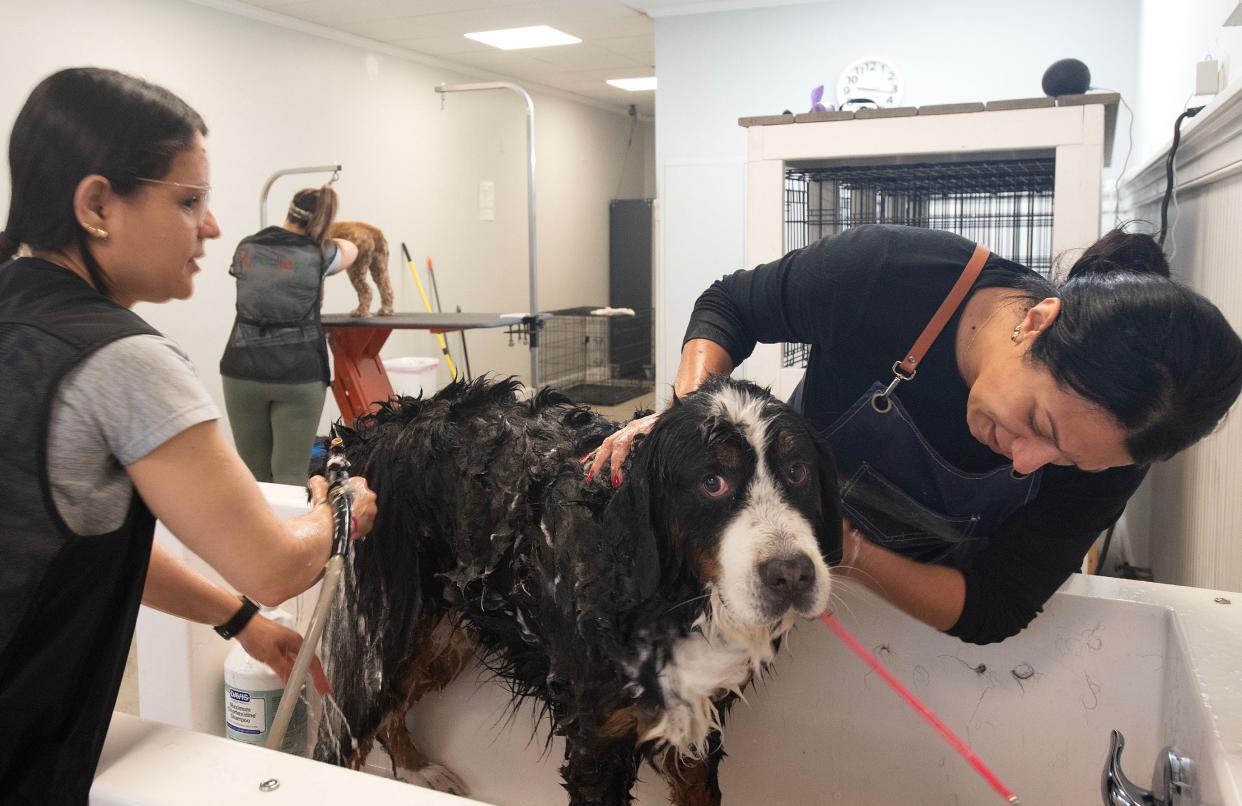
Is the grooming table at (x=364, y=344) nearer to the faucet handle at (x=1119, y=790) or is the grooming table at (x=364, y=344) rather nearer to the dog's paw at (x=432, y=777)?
the dog's paw at (x=432, y=777)

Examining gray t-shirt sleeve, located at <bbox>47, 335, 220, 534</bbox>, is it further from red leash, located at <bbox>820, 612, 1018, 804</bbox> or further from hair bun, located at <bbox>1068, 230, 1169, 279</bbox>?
hair bun, located at <bbox>1068, 230, 1169, 279</bbox>

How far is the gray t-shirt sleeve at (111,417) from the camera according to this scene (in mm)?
922

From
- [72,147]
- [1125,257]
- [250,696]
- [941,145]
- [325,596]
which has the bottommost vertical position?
[250,696]

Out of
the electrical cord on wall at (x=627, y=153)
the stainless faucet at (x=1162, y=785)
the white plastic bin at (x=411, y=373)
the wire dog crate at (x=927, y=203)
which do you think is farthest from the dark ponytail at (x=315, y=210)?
the electrical cord on wall at (x=627, y=153)

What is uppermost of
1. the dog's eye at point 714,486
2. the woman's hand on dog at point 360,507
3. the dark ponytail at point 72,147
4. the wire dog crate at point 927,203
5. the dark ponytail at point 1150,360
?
the wire dog crate at point 927,203

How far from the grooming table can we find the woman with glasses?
354 centimetres

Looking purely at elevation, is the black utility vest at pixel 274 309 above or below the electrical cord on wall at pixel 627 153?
below

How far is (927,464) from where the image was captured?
152 centimetres

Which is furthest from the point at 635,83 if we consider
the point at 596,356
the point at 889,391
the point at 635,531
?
the point at 635,531

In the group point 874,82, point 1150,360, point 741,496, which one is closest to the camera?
point 1150,360

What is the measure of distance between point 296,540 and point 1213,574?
169 centimetres

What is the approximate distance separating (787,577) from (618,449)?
34cm

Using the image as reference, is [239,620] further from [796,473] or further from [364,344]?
[364,344]

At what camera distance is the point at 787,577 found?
115 cm
